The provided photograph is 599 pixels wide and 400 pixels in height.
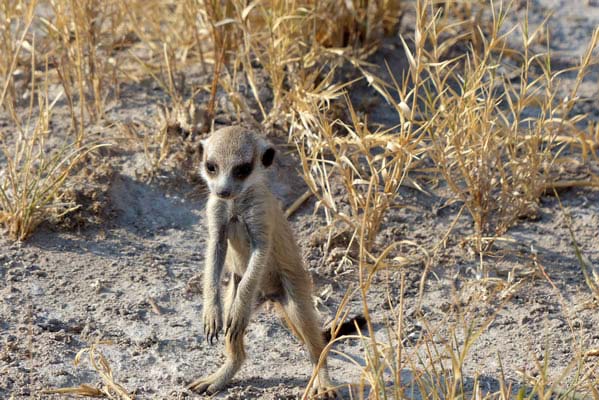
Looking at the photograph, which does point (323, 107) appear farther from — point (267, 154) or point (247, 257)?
point (247, 257)

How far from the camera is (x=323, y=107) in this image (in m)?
5.57

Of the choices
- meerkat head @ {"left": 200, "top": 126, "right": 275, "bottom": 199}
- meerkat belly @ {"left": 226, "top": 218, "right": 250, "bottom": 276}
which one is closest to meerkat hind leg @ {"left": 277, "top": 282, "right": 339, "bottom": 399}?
meerkat belly @ {"left": 226, "top": 218, "right": 250, "bottom": 276}

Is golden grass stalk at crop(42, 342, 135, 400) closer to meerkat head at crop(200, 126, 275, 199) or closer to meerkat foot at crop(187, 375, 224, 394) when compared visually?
meerkat foot at crop(187, 375, 224, 394)

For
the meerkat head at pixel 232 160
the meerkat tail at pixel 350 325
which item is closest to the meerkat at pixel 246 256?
the meerkat head at pixel 232 160

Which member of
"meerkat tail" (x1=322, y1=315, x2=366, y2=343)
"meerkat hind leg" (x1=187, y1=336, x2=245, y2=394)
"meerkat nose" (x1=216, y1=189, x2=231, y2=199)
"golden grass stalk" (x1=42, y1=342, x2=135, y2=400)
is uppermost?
"meerkat nose" (x1=216, y1=189, x2=231, y2=199)

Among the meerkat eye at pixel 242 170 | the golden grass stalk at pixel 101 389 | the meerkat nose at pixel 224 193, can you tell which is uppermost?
the meerkat eye at pixel 242 170

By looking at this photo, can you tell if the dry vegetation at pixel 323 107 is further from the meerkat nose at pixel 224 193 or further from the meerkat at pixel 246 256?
the meerkat nose at pixel 224 193

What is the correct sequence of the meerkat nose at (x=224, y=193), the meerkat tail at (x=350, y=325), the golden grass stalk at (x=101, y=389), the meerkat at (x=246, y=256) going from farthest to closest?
the meerkat tail at (x=350, y=325), the meerkat at (x=246, y=256), the meerkat nose at (x=224, y=193), the golden grass stalk at (x=101, y=389)

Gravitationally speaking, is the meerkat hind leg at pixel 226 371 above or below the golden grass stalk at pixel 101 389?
below

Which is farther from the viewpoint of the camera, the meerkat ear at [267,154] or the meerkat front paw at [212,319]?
the meerkat ear at [267,154]

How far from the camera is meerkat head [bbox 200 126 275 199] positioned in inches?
163

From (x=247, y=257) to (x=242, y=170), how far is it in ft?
1.40

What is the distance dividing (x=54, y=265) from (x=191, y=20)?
75.7 inches

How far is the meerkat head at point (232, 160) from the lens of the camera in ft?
13.6
